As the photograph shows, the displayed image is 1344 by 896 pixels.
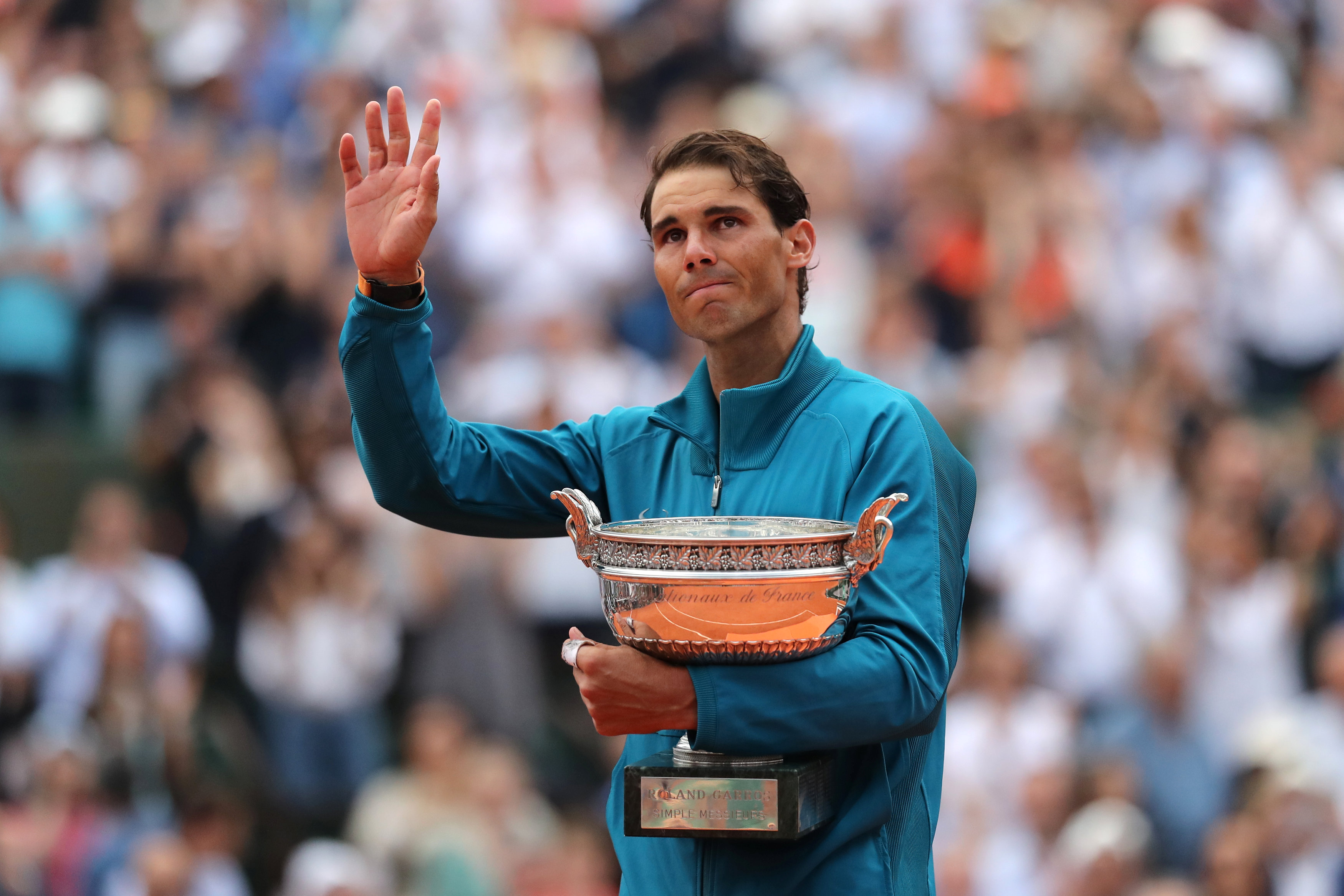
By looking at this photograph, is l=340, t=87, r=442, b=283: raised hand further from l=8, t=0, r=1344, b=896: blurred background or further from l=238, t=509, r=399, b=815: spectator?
l=238, t=509, r=399, b=815: spectator

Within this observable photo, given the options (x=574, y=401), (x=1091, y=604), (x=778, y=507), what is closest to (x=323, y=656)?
(x=574, y=401)

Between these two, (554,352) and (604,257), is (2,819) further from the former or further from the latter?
(604,257)

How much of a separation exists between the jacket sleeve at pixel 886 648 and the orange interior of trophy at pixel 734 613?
46 mm

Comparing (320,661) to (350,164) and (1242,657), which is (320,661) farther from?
(350,164)

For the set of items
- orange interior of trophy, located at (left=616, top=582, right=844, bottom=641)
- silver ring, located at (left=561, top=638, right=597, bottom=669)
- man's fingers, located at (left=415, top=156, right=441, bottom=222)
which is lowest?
silver ring, located at (left=561, top=638, right=597, bottom=669)

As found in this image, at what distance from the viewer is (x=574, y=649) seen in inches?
92.6

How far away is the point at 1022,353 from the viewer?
28.7ft

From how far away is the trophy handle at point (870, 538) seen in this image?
2.34 meters

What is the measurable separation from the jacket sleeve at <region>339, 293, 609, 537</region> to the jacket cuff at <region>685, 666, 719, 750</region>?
0.64m

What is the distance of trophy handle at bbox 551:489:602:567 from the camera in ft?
8.14

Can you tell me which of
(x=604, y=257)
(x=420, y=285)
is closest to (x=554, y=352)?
(x=604, y=257)

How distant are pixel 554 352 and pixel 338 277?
53.4 inches

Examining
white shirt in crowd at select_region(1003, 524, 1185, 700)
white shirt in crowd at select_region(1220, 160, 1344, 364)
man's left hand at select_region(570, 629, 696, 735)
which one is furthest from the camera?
white shirt in crowd at select_region(1220, 160, 1344, 364)

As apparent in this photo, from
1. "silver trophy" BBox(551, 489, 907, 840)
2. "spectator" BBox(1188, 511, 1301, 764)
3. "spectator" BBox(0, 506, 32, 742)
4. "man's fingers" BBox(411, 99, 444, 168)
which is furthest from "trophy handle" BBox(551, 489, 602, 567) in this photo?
"spectator" BBox(0, 506, 32, 742)
